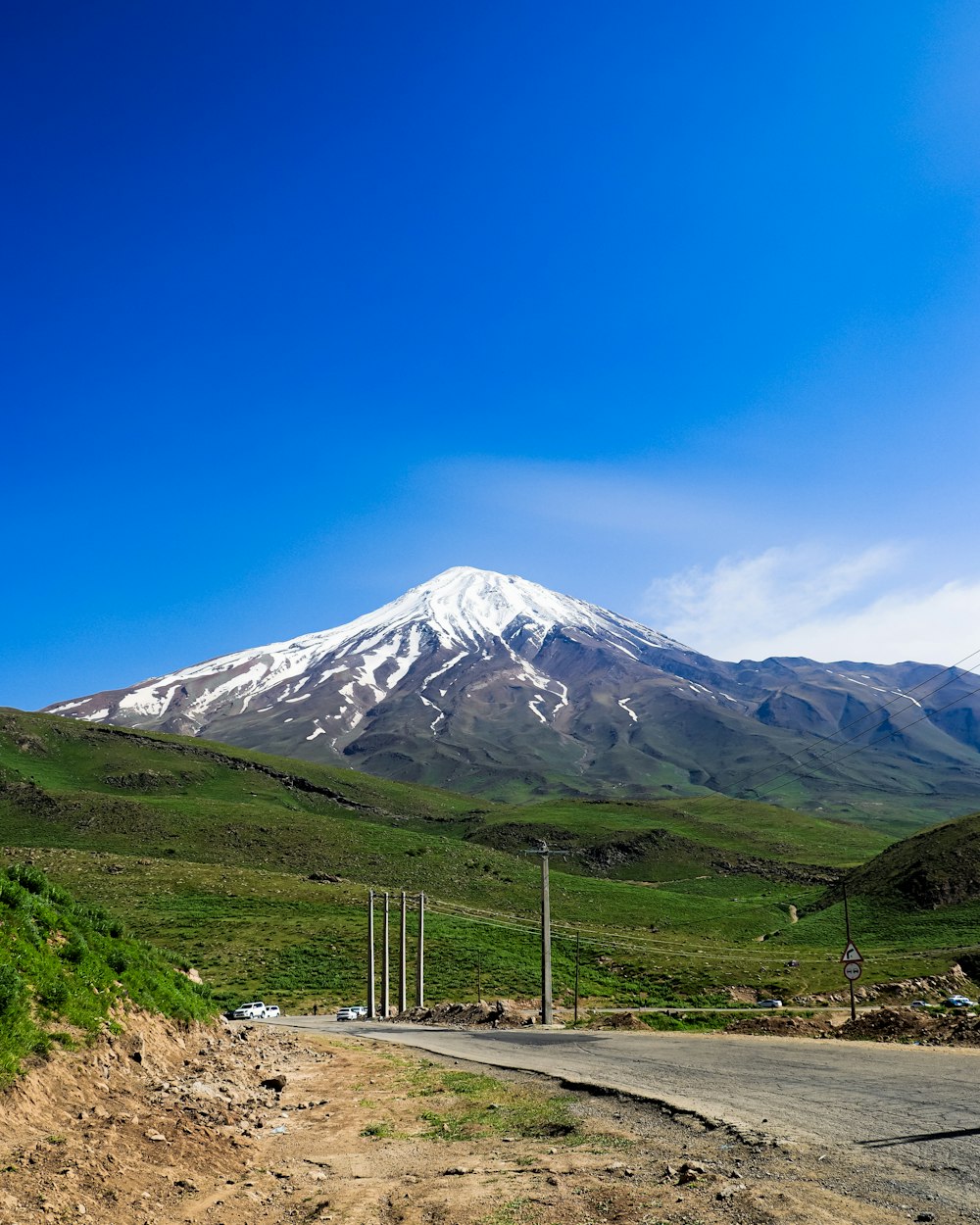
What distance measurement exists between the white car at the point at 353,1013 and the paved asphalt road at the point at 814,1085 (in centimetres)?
3022

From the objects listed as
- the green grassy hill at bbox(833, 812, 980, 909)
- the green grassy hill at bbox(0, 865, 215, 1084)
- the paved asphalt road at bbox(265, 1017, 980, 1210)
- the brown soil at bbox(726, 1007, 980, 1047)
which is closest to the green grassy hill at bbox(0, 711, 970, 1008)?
the green grassy hill at bbox(833, 812, 980, 909)

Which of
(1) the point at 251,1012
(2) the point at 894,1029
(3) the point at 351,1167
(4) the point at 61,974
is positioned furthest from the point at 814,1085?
(1) the point at 251,1012

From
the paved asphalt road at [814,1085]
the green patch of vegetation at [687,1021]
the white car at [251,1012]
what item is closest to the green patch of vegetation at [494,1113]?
the paved asphalt road at [814,1085]

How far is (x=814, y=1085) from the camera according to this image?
52.4ft

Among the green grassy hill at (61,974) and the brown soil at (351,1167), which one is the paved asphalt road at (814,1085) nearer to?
the brown soil at (351,1167)

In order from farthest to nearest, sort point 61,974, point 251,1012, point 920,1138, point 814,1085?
point 251,1012, point 814,1085, point 61,974, point 920,1138

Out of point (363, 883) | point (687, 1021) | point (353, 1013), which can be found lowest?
point (353, 1013)

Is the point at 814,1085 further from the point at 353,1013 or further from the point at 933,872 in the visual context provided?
the point at 933,872

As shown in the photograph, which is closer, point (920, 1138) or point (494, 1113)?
point (920, 1138)

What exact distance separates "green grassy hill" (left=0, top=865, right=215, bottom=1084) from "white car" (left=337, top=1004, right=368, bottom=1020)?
1517 inches

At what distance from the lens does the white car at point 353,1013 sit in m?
56.6

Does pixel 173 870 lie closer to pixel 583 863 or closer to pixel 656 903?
pixel 656 903

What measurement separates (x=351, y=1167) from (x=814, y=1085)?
933 cm

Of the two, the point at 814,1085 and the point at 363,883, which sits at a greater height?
the point at 814,1085
